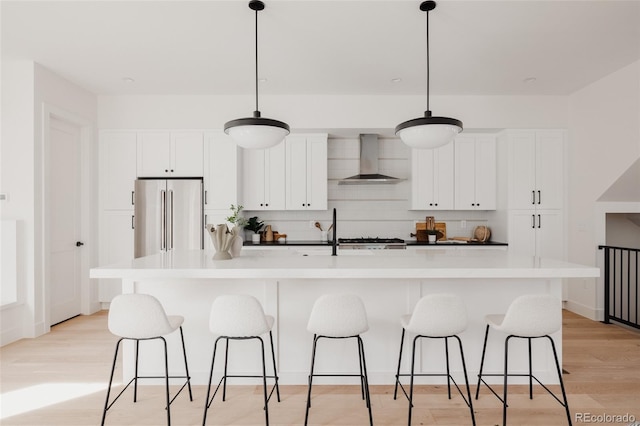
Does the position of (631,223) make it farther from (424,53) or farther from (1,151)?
(1,151)

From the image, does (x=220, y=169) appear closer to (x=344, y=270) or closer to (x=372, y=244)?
(x=372, y=244)

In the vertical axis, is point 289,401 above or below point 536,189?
below

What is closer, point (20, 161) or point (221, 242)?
point (221, 242)

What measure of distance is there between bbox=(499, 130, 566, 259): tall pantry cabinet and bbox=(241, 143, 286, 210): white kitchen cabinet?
3058mm

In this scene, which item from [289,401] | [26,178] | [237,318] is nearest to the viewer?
[237,318]

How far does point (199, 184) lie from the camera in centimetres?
488

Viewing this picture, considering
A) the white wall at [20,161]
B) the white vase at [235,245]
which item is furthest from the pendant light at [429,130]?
the white wall at [20,161]

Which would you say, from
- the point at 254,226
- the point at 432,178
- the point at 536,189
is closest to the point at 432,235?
the point at 432,178

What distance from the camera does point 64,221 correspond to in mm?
4488

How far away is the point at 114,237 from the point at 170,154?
1308 mm

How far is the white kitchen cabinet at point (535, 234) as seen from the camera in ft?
16.1

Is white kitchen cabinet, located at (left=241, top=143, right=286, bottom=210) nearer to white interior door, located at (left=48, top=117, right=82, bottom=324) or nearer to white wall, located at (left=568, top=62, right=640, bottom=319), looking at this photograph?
white interior door, located at (left=48, top=117, right=82, bottom=324)

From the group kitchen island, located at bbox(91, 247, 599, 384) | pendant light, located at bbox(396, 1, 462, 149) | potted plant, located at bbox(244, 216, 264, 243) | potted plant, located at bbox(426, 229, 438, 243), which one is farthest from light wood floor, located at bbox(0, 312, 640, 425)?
potted plant, located at bbox(244, 216, 264, 243)

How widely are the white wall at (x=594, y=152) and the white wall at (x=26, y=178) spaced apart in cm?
629
